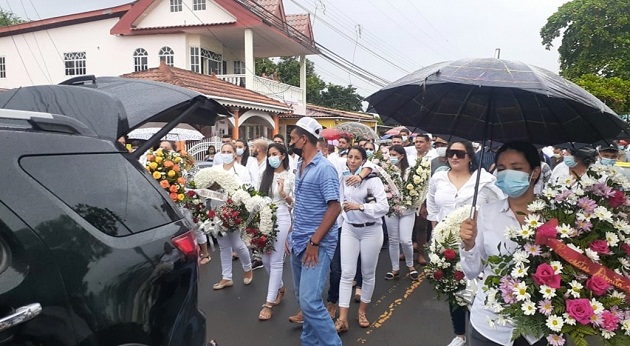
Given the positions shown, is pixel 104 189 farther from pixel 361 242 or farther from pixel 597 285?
pixel 361 242

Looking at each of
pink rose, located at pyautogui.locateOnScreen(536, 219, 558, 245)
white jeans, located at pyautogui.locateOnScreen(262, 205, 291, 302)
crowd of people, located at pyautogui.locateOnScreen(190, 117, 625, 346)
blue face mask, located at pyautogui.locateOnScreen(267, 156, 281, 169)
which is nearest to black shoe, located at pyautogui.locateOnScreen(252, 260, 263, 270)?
crowd of people, located at pyautogui.locateOnScreen(190, 117, 625, 346)

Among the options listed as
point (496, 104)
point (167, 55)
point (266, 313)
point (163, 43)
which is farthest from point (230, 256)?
point (163, 43)

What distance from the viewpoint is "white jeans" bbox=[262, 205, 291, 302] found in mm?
5285

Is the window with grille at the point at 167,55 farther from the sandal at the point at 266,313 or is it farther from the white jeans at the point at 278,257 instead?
the sandal at the point at 266,313

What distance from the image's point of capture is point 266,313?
5.15m

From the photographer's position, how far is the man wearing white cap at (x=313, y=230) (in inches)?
148

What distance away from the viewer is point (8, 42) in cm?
2248

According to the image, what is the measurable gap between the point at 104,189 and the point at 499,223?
2.08m

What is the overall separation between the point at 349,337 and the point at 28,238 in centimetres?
346

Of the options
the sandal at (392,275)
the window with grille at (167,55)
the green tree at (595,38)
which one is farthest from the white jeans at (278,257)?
the green tree at (595,38)

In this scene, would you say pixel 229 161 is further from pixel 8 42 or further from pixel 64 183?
pixel 8 42

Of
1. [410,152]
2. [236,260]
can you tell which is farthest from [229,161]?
[410,152]

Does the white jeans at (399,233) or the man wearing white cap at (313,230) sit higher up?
the man wearing white cap at (313,230)

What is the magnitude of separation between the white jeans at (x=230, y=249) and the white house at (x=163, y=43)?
1147cm
